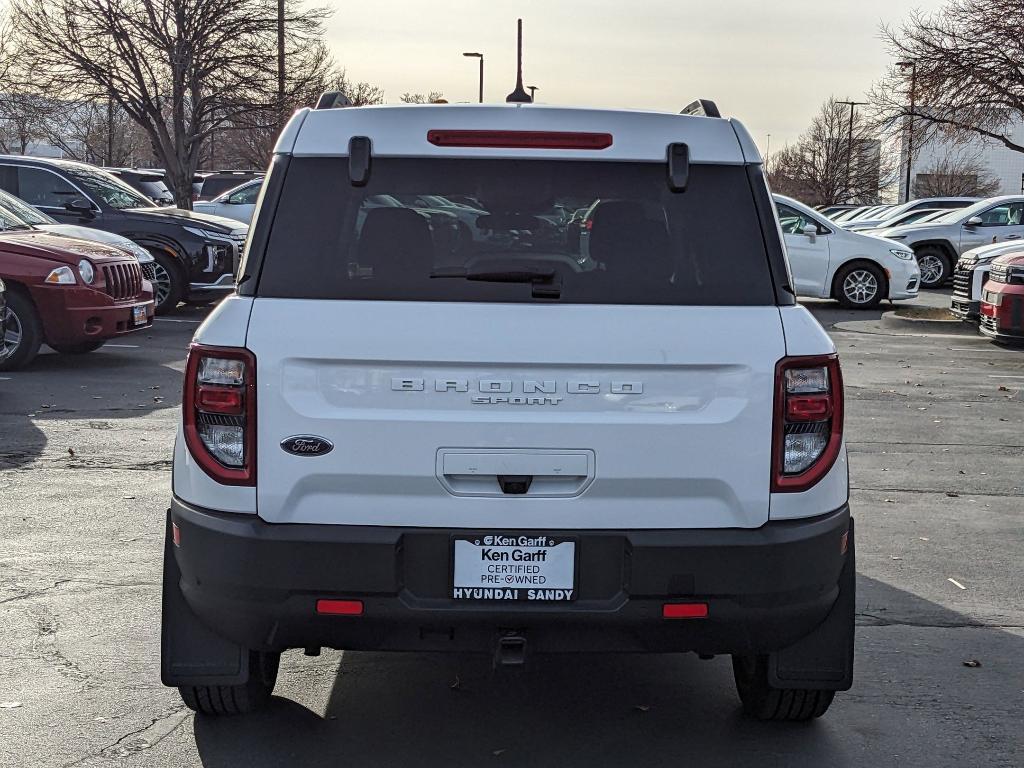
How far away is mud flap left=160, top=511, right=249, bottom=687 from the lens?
13.1 feet

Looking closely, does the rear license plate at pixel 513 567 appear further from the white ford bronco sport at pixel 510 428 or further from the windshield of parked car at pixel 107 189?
the windshield of parked car at pixel 107 189

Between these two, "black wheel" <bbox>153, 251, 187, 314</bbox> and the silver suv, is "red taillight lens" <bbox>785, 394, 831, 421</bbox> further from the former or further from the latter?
the silver suv

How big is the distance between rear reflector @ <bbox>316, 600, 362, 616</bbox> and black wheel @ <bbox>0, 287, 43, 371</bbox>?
9694 mm

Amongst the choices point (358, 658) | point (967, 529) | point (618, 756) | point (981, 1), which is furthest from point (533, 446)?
point (981, 1)

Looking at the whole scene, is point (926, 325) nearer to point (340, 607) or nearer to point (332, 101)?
point (332, 101)

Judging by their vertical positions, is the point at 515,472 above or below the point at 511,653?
above

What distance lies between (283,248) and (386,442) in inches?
23.3

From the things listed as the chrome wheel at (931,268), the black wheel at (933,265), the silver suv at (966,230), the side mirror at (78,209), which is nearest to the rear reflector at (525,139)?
the side mirror at (78,209)

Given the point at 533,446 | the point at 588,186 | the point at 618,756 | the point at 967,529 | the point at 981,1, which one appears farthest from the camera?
the point at 981,1

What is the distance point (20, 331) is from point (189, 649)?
9.29 metres

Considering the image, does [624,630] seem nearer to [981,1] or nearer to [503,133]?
[503,133]

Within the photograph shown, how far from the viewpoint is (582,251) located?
160 inches

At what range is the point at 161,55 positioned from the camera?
36.4 meters

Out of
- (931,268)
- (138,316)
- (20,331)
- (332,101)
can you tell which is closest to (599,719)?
(332,101)
